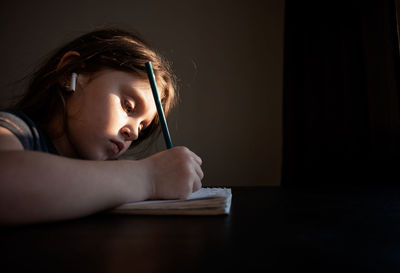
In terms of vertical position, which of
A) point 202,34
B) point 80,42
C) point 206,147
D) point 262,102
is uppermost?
point 202,34

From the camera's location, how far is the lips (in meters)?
0.65

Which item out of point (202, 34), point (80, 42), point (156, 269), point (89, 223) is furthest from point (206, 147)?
point (156, 269)

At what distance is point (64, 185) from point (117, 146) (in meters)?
0.37

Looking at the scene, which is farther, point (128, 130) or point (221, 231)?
point (128, 130)

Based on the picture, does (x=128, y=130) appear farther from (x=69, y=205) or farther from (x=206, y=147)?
(x=206, y=147)

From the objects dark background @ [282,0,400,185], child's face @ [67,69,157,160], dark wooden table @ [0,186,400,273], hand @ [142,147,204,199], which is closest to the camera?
dark wooden table @ [0,186,400,273]

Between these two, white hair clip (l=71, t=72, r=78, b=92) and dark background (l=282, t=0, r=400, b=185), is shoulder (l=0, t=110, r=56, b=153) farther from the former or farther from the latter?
dark background (l=282, t=0, r=400, b=185)

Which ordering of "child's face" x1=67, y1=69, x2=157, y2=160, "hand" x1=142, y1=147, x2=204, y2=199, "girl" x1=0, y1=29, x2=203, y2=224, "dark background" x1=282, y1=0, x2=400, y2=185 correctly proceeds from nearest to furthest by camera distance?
"girl" x1=0, y1=29, x2=203, y2=224, "hand" x1=142, y1=147, x2=204, y2=199, "child's face" x1=67, y1=69, x2=157, y2=160, "dark background" x1=282, y1=0, x2=400, y2=185

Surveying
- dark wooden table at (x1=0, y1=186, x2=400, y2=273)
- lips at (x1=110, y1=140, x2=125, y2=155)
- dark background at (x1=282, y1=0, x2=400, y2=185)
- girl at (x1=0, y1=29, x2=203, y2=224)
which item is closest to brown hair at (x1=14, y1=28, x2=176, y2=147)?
girl at (x1=0, y1=29, x2=203, y2=224)

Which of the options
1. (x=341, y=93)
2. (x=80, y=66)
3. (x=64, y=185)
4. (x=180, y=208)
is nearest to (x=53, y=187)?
(x=64, y=185)

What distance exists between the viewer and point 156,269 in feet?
0.58

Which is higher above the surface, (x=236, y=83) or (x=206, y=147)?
(x=236, y=83)

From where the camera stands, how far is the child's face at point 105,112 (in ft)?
1.99

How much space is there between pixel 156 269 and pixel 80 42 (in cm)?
71
